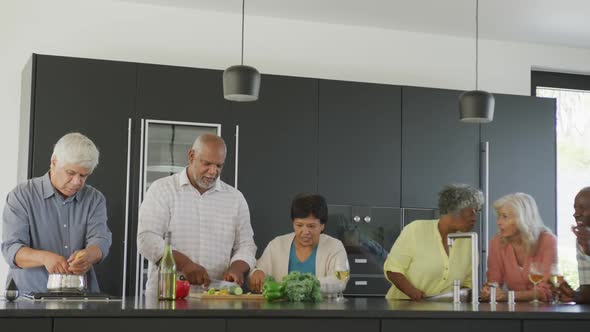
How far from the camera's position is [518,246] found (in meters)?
4.63

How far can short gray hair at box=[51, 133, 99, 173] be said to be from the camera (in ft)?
13.4

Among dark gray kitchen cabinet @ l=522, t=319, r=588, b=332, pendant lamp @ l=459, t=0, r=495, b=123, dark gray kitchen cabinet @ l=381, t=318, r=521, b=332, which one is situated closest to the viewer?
dark gray kitchen cabinet @ l=381, t=318, r=521, b=332

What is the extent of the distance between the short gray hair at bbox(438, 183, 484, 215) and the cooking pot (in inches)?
69.9

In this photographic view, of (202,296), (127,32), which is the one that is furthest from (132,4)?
(202,296)

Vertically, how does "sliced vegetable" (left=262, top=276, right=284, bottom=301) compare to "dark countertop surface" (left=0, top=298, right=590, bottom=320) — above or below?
above

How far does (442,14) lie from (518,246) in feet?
8.03

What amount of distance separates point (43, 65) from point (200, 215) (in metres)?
1.80

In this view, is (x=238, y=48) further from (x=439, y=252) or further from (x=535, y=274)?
(x=535, y=274)

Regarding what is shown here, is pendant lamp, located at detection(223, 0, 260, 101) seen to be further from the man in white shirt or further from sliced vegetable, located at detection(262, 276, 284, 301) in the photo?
sliced vegetable, located at detection(262, 276, 284, 301)

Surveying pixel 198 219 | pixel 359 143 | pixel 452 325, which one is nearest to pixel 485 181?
pixel 359 143

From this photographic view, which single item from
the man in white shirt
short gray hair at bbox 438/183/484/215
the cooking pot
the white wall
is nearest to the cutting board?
the man in white shirt

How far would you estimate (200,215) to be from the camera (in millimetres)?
4500

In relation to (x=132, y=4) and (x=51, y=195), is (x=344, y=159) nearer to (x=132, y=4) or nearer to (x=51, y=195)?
(x=132, y=4)

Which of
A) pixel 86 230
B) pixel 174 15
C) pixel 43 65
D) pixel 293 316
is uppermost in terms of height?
pixel 174 15
